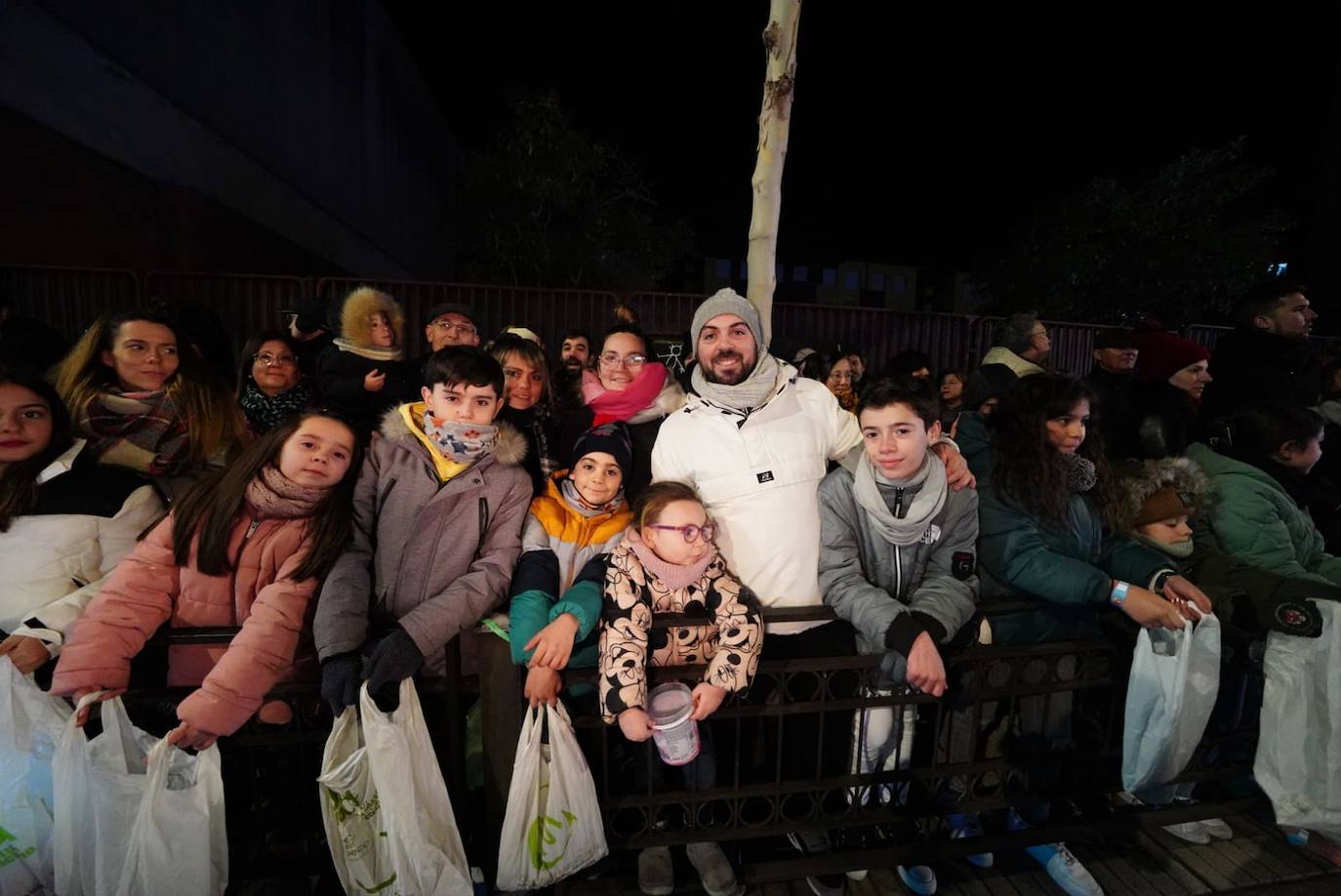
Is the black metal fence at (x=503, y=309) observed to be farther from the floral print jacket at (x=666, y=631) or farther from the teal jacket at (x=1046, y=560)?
the floral print jacket at (x=666, y=631)

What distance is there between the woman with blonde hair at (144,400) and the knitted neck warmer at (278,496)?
82cm

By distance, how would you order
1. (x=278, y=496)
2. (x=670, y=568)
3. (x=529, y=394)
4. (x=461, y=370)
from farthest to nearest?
(x=529, y=394) → (x=461, y=370) → (x=670, y=568) → (x=278, y=496)

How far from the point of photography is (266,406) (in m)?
3.54

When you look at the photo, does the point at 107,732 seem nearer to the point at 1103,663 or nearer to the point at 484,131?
the point at 1103,663

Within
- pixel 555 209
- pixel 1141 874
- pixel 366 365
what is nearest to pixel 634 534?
pixel 366 365

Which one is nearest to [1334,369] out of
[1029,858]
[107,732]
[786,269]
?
[1029,858]

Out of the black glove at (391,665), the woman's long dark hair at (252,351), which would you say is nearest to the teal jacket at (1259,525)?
the black glove at (391,665)

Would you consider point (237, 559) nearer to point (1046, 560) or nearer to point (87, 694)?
point (87, 694)

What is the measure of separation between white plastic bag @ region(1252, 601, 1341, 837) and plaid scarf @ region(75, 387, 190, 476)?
4.69m

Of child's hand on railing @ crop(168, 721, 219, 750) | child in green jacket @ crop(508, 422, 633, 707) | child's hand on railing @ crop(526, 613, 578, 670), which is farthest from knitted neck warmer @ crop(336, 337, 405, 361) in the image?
child's hand on railing @ crop(526, 613, 578, 670)

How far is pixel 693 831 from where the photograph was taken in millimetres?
2211

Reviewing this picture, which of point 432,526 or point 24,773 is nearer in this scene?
point 24,773

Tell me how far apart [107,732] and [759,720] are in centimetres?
221

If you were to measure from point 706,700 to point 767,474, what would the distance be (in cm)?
91
